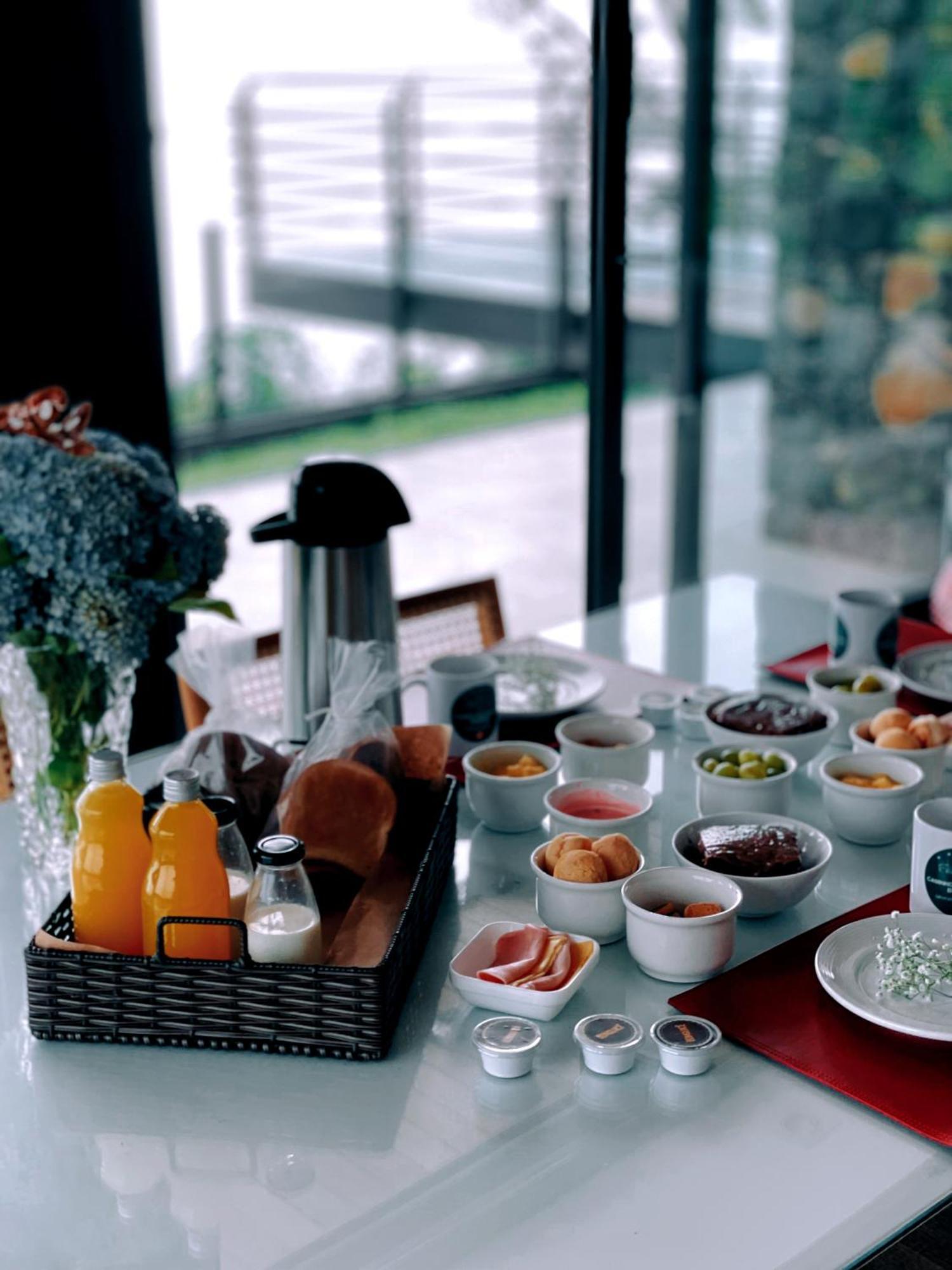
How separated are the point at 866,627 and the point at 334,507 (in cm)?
76

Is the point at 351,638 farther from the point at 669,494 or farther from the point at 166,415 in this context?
the point at 669,494

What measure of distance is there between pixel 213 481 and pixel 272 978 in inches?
209

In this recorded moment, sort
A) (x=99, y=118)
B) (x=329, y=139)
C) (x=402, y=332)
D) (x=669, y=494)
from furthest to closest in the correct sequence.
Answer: (x=402, y=332)
(x=329, y=139)
(x=669, y=494)
(x=99, y=118)

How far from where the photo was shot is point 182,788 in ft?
3.64

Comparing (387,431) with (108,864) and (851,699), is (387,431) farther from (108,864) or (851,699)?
(108,864)

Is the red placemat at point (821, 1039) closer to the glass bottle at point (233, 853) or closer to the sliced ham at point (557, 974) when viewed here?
the sliced ham at point (557, 974)

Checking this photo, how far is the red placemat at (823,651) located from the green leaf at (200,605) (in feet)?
2.51

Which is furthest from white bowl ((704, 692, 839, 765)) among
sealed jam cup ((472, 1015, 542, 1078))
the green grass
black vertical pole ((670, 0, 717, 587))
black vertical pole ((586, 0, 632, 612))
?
the green grass

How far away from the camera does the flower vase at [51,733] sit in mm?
1374

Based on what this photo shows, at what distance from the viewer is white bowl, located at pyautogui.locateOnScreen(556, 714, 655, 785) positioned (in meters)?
1.55

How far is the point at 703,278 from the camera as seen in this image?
3.93 meters

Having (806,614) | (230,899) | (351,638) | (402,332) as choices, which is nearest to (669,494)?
(806,614)

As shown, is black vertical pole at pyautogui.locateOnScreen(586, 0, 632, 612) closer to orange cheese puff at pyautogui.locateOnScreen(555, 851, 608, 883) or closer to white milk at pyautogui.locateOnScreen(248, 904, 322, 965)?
orange cheese puff at pyautogui.locateOnScreen(555, 851, 608, 883)

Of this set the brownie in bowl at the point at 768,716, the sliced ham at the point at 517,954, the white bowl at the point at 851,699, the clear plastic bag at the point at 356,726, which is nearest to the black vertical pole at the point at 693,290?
the white bowl at the point at 851,699
